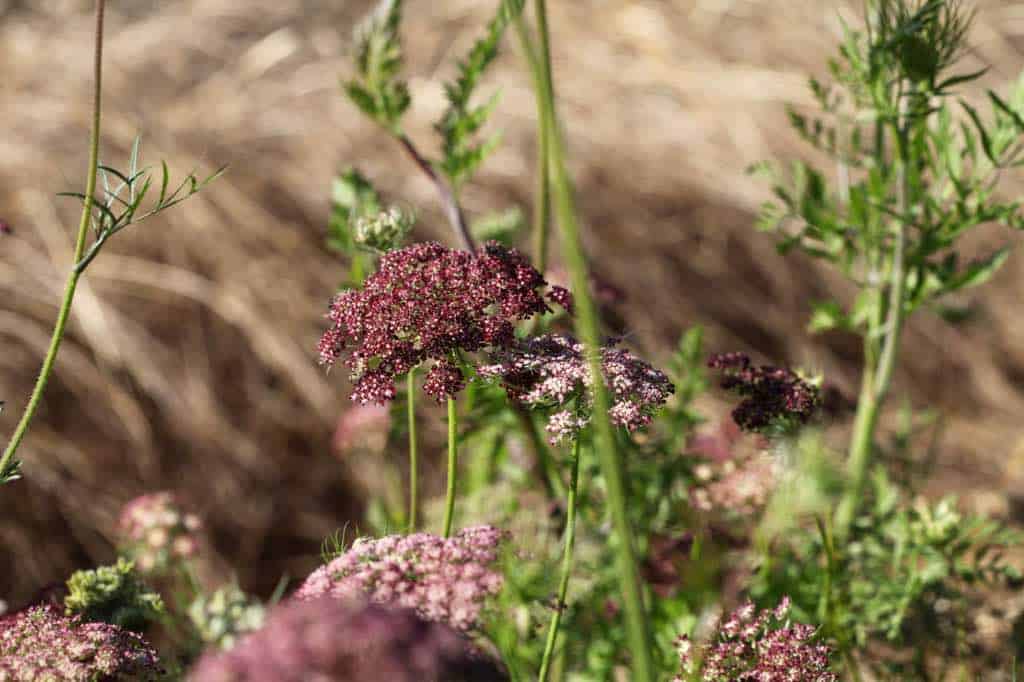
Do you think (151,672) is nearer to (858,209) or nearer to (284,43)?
(858,209)

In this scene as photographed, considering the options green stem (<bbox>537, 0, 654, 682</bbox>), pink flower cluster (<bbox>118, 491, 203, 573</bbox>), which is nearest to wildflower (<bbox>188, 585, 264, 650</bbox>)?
pink flower cluster (<bbox>118, 491, 203, 573</bbox>)

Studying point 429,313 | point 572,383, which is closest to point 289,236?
point 429,313

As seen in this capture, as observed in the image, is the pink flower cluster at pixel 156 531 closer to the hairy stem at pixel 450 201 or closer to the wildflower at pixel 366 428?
the wildflower at pixel 366 428

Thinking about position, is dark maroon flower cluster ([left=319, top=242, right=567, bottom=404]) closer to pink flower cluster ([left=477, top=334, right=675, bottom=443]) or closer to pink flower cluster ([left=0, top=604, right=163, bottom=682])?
pink flower cluster ([left=477, top=334, right=675, bottom=443])

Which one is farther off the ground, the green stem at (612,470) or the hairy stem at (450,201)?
the hairy stem at (450,201)

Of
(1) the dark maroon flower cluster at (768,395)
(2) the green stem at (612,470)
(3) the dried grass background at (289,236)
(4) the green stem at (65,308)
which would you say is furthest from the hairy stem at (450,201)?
(3) the dried grass background at (289,236)

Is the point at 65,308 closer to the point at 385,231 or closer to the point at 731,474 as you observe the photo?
the point at 385,231
